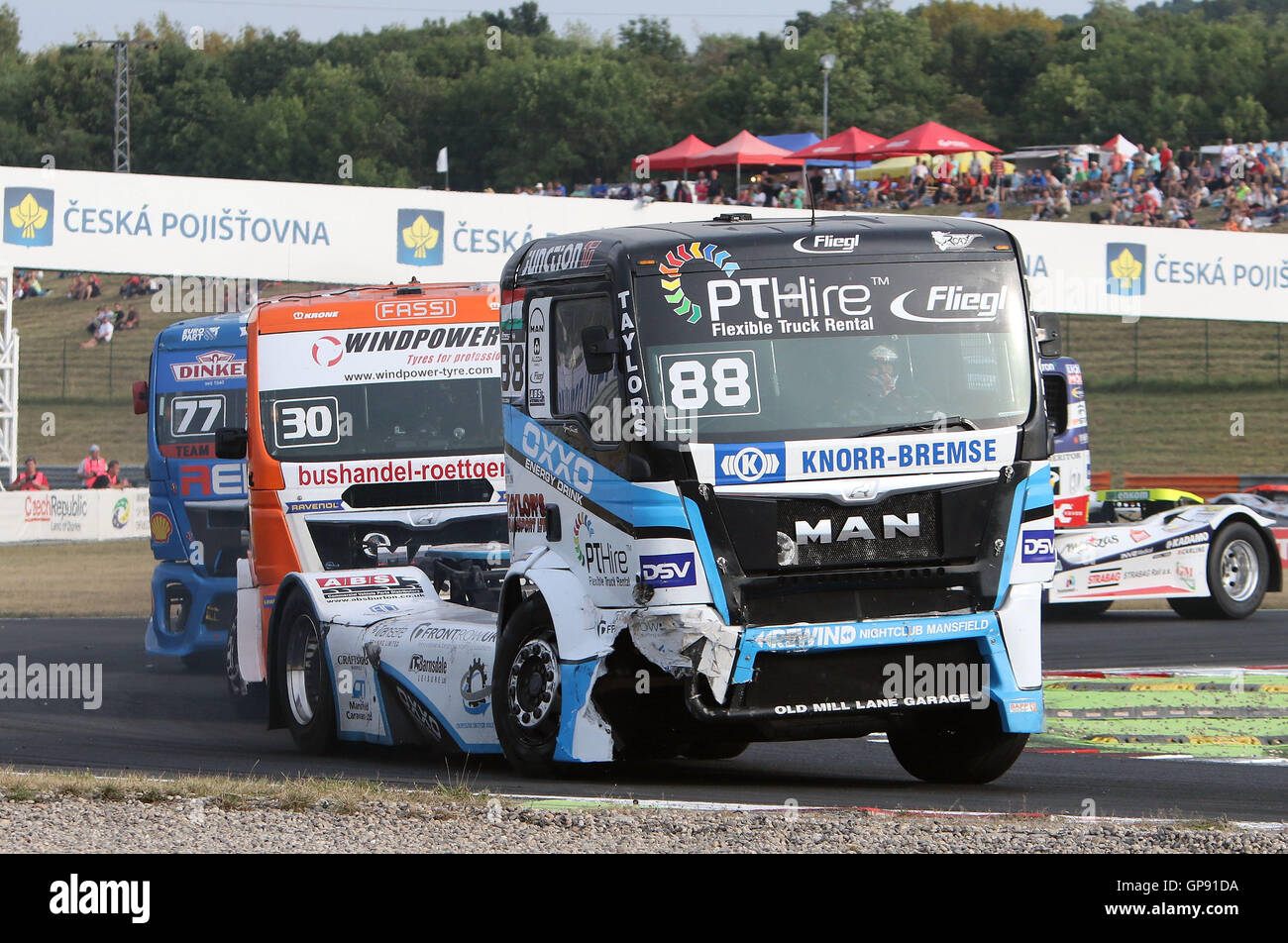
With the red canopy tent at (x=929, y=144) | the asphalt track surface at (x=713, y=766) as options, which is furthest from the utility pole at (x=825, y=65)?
the asphalt track surface at (x=713, y=766)

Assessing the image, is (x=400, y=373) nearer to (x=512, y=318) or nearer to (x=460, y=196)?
(x=512, y=318)

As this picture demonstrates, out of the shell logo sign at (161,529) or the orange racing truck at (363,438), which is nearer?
the orange racing truck at (363,438)

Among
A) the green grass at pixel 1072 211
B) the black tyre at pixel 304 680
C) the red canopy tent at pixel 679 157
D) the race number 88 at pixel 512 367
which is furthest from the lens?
the red canopy tent at pixel 679 157

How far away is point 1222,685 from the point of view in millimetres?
12055

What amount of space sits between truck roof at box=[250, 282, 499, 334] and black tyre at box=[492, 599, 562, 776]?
4359 mm

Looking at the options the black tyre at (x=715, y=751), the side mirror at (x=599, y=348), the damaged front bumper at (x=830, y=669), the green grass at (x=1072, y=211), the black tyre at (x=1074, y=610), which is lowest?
the black tyre at (x=1074, y=610)

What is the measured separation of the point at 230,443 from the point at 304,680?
2.35 meters

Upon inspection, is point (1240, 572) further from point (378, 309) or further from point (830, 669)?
point (830, 669)

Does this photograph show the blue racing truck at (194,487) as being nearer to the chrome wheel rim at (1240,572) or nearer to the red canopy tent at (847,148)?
the chrome wheel rim at (1240,572)

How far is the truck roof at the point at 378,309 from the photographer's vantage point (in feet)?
41.1

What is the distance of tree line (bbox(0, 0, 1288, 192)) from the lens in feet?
243

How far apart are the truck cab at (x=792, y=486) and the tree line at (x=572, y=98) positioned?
2551 inches

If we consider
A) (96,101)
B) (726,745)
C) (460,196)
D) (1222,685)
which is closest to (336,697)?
(726,745)

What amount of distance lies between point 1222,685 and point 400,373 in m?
6.00
